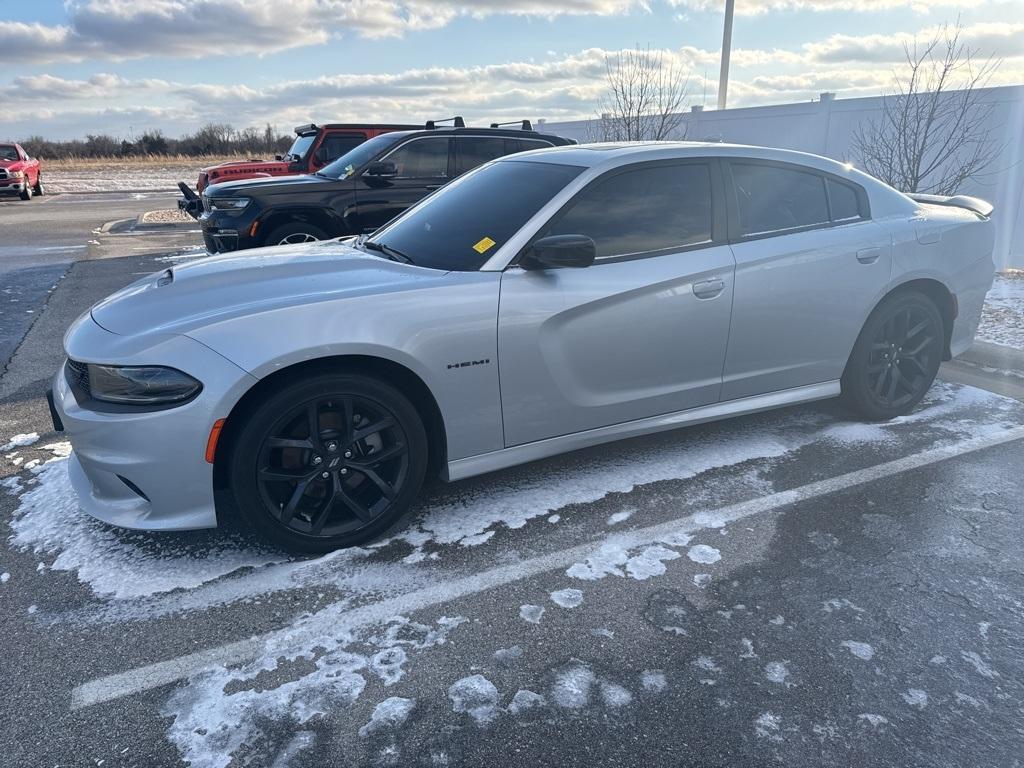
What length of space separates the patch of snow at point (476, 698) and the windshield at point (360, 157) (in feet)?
23.6

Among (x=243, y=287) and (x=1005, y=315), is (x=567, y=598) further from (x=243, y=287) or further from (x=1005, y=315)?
(x=1005, y=315)

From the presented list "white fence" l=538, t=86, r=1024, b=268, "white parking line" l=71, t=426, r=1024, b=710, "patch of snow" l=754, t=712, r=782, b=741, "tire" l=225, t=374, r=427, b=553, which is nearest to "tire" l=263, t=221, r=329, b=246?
"tire" l=225, t=374, r=427, b=553

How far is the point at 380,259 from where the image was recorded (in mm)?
3609

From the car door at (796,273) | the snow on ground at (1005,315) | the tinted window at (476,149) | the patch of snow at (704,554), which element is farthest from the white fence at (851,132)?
the patch of snow at (704,554)

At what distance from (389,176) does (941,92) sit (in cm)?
736

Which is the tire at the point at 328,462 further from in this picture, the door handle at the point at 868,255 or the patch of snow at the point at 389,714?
the door handle at the point at 868,255

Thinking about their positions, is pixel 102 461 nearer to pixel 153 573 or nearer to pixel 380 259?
pixel 153 573

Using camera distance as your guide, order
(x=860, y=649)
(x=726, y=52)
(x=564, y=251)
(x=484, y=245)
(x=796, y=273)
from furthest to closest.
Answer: (x=726, y=52), (x=796, y=273), (x=484, y=245), (x=564, y=251), (x=860, y=649)

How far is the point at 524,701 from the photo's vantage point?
2.30m

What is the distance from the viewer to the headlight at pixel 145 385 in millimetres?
2766

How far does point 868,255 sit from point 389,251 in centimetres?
276

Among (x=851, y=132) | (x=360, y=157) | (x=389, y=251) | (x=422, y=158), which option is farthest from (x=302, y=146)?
(x=389, y=251)

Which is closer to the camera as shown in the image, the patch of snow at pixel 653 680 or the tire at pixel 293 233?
the patch of snow at pixel 653 680

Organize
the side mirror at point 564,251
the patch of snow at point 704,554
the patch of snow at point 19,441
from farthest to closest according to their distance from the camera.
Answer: the patch of snow at point 19,441, the side mirror at point 564,251, the patch of snow at point 704,554
